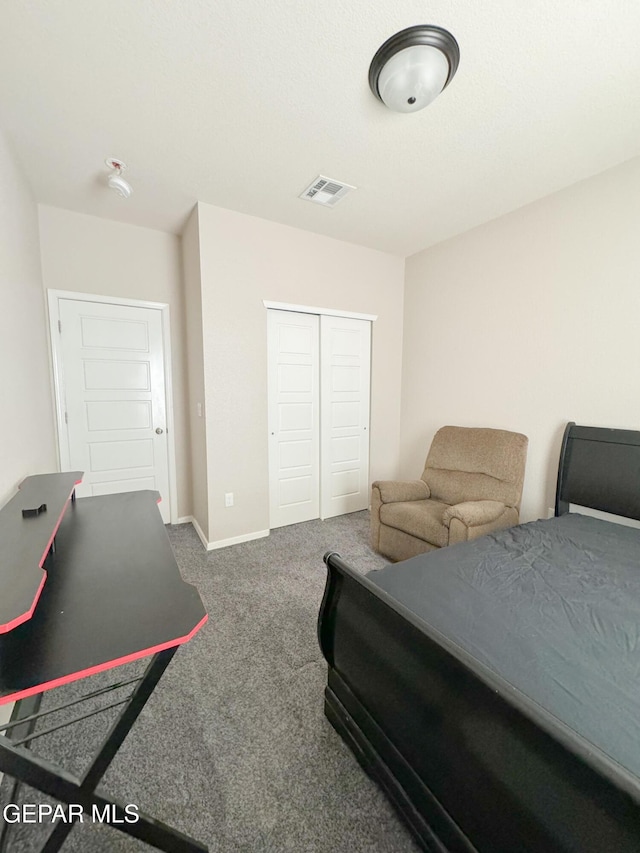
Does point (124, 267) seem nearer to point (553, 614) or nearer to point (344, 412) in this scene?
point (344, 412)

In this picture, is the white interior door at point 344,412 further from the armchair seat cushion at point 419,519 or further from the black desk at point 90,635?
the black desk at point 90,635

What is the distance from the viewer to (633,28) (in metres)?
1.35

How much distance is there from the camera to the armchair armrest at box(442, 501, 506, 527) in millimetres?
2189

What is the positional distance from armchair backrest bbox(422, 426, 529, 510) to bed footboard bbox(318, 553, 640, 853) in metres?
1.85

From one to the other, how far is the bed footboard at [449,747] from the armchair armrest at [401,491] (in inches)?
59.0

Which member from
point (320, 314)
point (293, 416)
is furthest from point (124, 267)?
point (293, 416)

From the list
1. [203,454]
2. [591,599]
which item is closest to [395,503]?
[591,599]

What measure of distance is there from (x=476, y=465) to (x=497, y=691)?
90.4 inches

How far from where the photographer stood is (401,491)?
284cm

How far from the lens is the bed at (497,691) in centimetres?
66

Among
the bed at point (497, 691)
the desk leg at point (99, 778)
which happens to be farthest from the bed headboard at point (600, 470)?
the desk leg at point (99, 778)

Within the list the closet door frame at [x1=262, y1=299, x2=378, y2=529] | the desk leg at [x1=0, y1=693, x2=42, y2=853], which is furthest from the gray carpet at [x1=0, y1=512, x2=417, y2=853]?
the closet door frame at [x1=262, y1=299, x2=378, y2=529]

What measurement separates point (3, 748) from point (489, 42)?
280 cm

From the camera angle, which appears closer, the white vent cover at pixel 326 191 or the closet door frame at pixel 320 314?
the white vent cover at pixel 326 191
